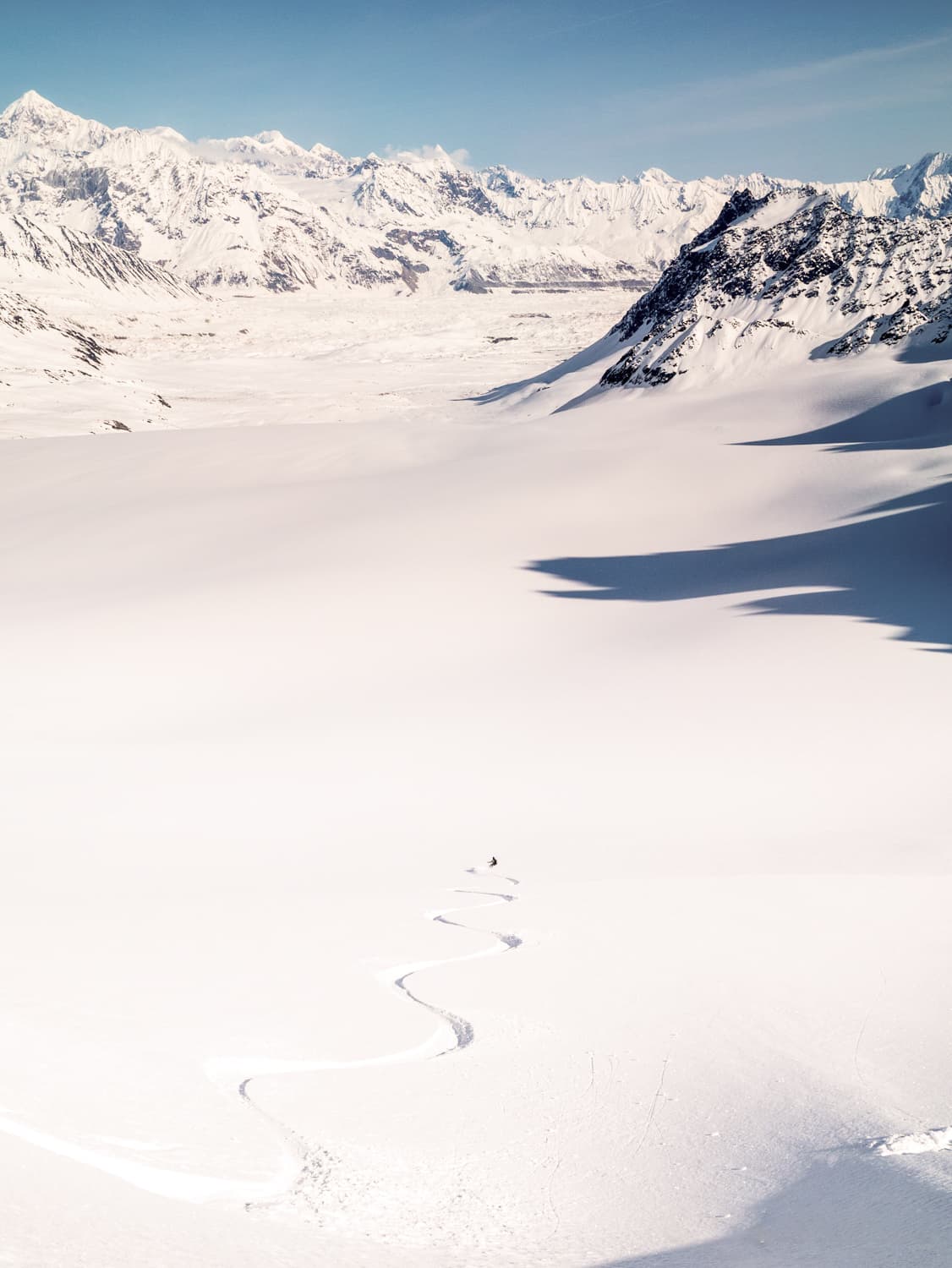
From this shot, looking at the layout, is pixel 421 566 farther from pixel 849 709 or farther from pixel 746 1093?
pixel 746 1093

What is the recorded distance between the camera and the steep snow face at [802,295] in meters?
53.1

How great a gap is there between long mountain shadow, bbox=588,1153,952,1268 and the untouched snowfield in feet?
0.05

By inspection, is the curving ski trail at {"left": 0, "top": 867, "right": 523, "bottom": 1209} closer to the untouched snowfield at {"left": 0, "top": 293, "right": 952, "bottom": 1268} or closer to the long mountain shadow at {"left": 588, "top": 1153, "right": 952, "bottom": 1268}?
the untouched snowfield at {"left": 0, "top": 293, "right": 952, "bottom": 1268}

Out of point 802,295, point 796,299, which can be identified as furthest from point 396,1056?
point 802,295


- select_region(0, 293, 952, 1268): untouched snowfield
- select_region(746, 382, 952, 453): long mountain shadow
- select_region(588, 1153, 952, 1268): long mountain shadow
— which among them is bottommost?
select_region(0, 293, 952, 1268): untouched snowfield

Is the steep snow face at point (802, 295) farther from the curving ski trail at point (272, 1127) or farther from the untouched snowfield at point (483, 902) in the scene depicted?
the curving ski trail at point (272, 1127)

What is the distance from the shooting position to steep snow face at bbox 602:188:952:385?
174 feet

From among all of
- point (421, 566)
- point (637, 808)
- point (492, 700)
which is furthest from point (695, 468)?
point (637, 808)

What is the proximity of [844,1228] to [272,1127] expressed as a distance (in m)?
1.96

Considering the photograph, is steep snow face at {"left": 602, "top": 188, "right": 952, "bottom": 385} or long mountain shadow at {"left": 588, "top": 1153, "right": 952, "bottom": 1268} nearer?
long mountain shadow at {"left": 588, "top": 1153, "right": 952, "bottom": 1268}

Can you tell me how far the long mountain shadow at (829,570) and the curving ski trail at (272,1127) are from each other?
14.6 m

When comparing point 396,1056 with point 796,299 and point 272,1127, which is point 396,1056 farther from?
point 796,299

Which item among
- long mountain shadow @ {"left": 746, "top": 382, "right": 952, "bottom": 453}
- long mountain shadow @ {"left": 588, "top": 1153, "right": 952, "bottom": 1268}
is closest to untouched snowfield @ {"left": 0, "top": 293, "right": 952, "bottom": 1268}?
long mountain shadow @ {"left": 588, "top": 1153, "right": 952, "bottom": 1268}

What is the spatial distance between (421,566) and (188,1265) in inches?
840
